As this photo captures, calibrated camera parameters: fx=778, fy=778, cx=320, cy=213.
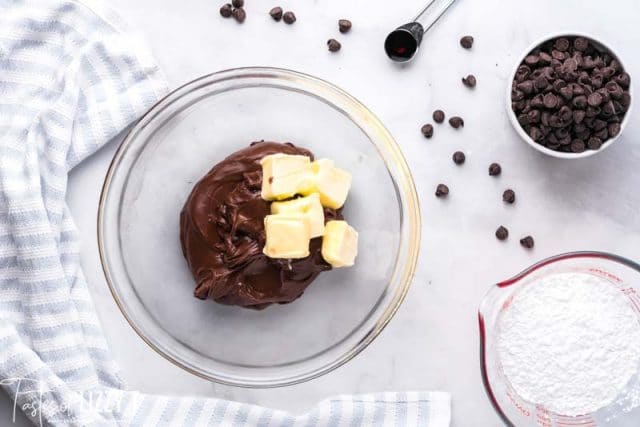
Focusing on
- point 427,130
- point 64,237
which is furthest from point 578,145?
point 64,237

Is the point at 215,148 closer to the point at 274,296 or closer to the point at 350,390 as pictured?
the point at 274,296

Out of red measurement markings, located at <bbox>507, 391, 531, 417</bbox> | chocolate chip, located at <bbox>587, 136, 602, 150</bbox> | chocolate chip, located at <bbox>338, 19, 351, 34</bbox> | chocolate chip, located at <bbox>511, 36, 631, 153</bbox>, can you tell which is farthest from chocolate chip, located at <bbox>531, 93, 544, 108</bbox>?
red measurement markings, located at <bbox>507, 391, 531, 417</bbox>

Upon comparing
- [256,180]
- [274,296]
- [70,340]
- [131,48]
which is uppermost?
[131,48]

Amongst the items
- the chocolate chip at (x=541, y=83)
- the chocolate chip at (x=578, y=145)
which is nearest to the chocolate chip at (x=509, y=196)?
the chocolate chip at (x=578, y=145)

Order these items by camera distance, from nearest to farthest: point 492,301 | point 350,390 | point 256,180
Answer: point 256,180 → point 492,301 → point 350,390

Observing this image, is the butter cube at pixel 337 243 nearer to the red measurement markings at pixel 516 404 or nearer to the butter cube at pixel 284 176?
the butter cube at pixel 284 176

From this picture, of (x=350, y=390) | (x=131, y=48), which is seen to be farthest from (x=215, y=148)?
(x=350, y=390)
